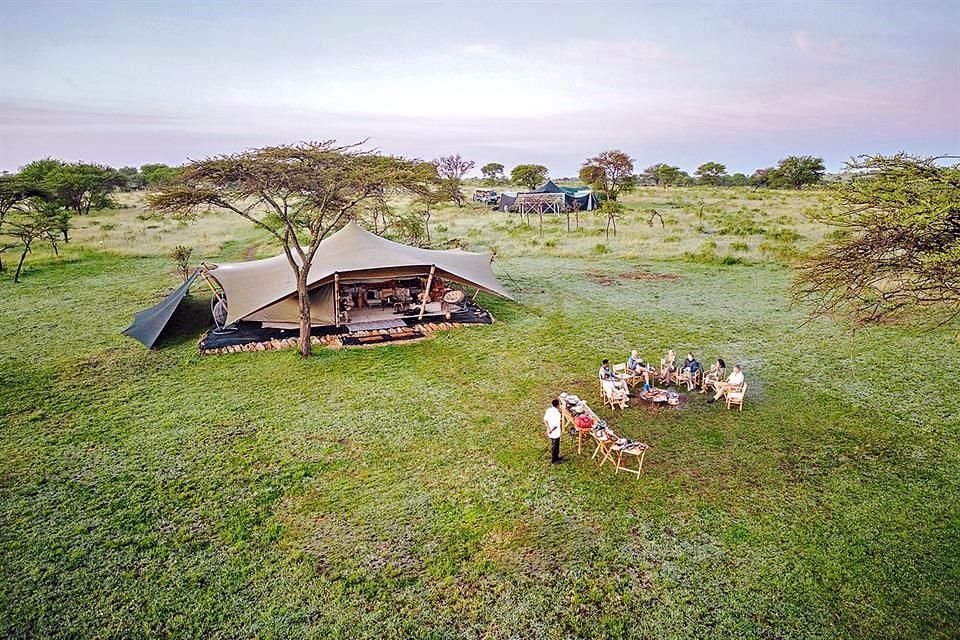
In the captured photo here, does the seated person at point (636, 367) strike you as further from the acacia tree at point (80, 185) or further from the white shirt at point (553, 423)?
the acacia tree at point (80, 185)

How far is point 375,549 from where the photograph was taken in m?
6.16

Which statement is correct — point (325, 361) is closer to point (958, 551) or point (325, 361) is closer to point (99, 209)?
point (958, 551)

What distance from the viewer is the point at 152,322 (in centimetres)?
1352

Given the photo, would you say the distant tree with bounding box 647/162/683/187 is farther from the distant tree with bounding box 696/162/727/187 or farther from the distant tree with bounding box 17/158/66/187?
the distant tree with bounding box 17/158/66/187

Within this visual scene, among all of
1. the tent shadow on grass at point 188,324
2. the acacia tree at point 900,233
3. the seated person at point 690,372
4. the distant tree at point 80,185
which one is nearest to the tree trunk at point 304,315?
the tent shadow on grass at point 188,324

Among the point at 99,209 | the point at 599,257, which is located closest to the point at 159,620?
the point at 599,257

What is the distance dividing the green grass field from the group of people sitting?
1.29ft

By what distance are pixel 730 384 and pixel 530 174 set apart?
210ft

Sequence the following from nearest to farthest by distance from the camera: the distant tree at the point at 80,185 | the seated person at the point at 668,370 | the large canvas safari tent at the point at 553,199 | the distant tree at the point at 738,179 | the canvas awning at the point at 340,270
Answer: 1. the seated person at the point at 668,370
2. the canvas awning at the point at 340,270
3. the distant tree at the point at 80,185
4. the large canvas safari tent at the point at 553,199
5. the distant tree at the point at 738,179

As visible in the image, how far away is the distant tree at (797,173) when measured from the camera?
61.7 meters

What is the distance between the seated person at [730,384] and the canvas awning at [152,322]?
40.2 feet

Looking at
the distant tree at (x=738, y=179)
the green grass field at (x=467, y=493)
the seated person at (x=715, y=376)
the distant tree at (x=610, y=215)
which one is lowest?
the green grass field at (x=467, y=493)

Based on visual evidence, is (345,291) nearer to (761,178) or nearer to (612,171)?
(612,171)

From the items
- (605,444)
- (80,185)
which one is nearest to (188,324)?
(605,444)
